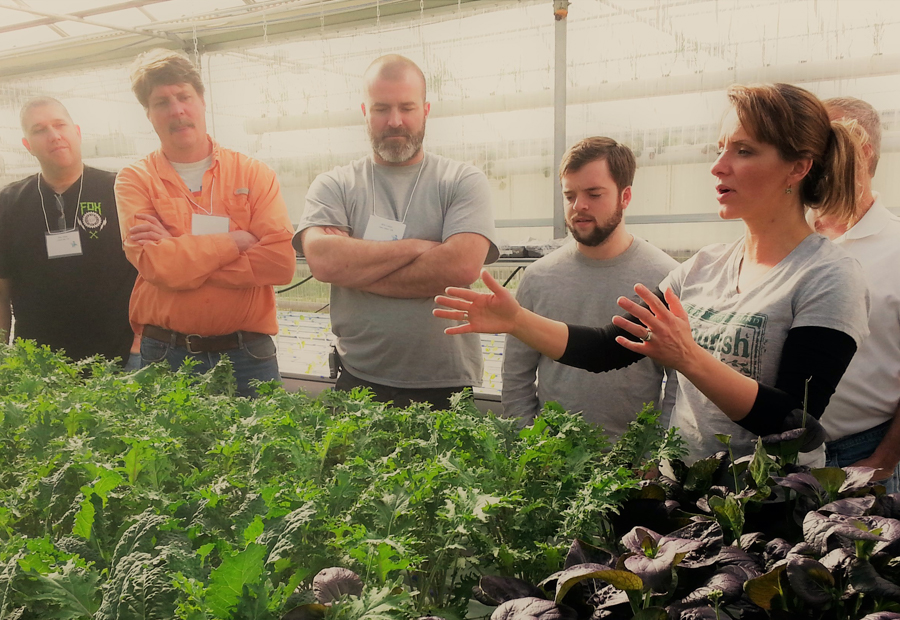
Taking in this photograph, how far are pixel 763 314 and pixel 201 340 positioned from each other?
2116 millimetres

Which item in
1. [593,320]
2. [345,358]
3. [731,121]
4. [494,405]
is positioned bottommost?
[494,405]

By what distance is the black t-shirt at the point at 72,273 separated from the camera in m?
3.37

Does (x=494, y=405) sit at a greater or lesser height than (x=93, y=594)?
lesser

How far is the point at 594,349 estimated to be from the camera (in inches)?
72.5

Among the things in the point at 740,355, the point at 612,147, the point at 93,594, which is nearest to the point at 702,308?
the point at 740,355

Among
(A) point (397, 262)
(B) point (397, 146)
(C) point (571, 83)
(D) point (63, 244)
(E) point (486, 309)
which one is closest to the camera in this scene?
(E) point (486, 309)

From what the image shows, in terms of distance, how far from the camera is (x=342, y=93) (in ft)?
15.1

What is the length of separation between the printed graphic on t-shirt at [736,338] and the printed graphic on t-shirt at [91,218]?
9.90 feet

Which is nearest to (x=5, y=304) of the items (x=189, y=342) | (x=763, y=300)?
(x=189, y=342)

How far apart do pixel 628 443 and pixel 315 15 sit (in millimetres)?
4057

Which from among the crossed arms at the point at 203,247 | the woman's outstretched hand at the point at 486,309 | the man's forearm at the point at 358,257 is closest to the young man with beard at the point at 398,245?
the man's forearm at the point at 358,257

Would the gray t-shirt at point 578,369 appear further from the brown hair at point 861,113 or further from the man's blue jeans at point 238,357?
the man's blue jeans at point 238,357

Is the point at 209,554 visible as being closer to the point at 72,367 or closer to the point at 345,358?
the point at 72,367

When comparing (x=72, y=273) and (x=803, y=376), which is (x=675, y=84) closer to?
(x=803, y=376)
